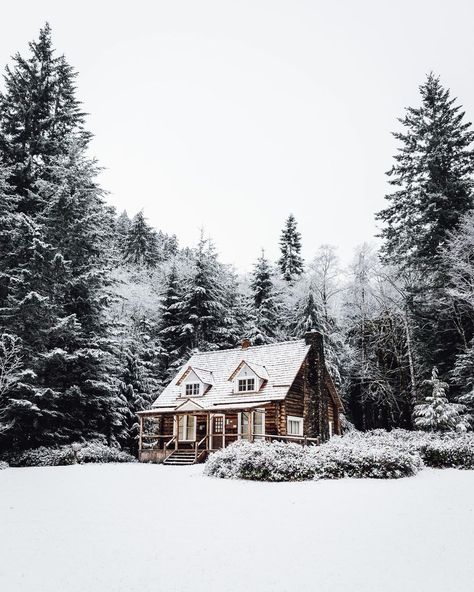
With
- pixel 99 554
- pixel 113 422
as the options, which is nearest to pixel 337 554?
pixel 99 554

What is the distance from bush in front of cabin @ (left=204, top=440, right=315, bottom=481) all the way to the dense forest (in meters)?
11.3

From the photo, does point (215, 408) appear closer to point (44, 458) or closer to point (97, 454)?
point (97, 454)

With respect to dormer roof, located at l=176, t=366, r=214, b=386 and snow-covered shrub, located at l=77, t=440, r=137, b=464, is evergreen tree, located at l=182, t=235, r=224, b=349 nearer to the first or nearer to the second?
dormer roof, located at l=176, t=366, r=214, b=386

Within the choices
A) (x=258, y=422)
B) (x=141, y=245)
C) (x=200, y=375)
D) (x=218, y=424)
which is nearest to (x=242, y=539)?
(x=258, y=422)

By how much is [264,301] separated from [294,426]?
1614 centimetres

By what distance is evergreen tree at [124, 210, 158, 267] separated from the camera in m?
70.1

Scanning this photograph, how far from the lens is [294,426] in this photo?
29266mm

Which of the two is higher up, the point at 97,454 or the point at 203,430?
the point at 203,430

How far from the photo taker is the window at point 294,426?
28.6 meters

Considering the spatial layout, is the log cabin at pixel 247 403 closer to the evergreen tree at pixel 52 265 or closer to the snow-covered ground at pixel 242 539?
the evergreen tree at pixel 52 265

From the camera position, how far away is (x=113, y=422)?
31453mm

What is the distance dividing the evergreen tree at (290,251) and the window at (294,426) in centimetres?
2819

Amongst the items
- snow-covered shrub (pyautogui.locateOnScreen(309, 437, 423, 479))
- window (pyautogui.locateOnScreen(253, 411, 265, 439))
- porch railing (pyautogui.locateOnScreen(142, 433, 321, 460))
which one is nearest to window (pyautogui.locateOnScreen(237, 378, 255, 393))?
window (pyautogui.locateOnScreen(253, 411, 265, 439))

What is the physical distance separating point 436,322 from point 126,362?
22.2m
